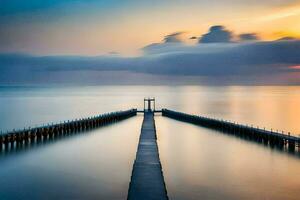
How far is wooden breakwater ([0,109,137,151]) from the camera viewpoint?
122ft

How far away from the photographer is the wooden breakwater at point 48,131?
37.2 m

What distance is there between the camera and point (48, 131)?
44.8m

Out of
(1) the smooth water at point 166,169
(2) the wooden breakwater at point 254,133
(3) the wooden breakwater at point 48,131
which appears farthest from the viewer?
(2) the wooden breakwater at point 254,133

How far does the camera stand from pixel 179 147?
41344 mm

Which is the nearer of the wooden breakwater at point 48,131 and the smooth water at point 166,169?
the smooth water at point 166,169

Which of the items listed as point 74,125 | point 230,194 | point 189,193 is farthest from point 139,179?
point 74,125

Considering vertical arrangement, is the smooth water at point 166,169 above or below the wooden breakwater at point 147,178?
below

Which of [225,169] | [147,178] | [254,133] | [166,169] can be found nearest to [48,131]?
[166,169]

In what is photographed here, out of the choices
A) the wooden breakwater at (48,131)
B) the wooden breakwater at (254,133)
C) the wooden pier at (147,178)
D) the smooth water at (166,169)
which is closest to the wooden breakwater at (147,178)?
the wooden pier at (147,178)

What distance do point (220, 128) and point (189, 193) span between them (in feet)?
101

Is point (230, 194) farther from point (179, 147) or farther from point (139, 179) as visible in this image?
point (179, 147)

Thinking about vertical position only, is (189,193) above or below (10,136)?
below

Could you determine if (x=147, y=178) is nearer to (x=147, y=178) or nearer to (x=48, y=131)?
(x=147, y=178)

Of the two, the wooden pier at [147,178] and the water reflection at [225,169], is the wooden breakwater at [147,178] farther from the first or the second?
the water reflection at [225,169]
